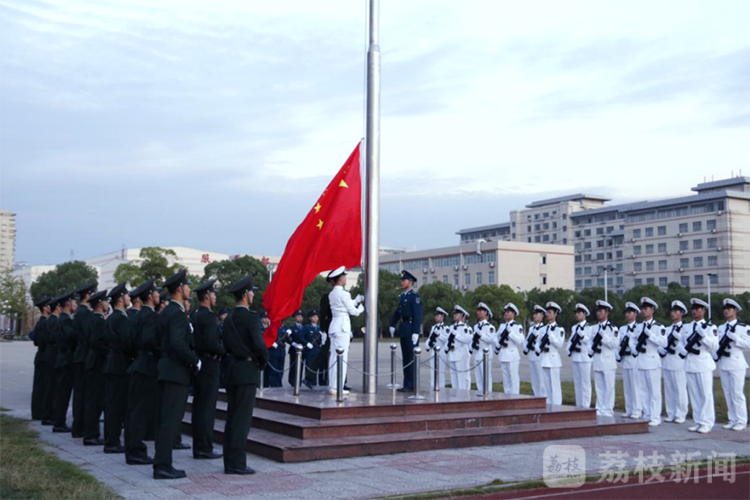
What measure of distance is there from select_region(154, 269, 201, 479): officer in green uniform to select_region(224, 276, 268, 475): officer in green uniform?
45cm

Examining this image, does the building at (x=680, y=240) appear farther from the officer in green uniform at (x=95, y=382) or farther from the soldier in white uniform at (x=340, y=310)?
the officer in green uniform at (x=95, y=382)

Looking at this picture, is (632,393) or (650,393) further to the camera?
(632,393)

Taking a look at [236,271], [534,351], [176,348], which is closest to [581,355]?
[534,351]

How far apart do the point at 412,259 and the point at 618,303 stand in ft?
120

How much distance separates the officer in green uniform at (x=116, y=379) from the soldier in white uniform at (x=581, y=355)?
24.8 ft

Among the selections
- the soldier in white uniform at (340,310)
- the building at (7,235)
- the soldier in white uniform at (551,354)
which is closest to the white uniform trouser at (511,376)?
the soldier in white uniform at (551,354)

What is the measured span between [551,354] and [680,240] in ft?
285

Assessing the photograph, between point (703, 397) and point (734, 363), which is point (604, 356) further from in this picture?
point (734, 363)

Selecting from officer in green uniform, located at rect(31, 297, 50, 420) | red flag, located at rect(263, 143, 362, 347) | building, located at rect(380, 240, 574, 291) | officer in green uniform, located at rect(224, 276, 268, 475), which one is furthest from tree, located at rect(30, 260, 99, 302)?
officer in green uniform, located at rect(224, 276, 268, 475)

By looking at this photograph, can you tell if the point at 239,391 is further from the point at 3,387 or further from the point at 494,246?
the point at 494,246

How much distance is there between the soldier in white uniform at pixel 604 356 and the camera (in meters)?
13.0

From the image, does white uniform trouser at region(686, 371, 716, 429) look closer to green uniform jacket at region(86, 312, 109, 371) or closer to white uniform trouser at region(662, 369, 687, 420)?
white uniform trouser at region(662, 369, 687, 420)

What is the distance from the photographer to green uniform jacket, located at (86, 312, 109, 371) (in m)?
10.3

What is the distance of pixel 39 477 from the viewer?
7.58m
